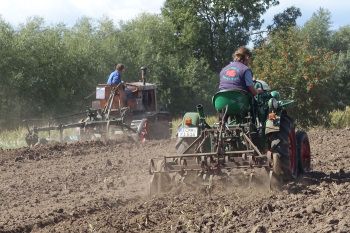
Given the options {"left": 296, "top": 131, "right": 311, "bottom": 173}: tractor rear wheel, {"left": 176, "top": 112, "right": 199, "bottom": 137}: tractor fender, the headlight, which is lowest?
{"left": 296, "top": 131, "right": 311, "bottom": 173}: tractor rear wheel

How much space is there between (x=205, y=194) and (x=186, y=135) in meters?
1.12

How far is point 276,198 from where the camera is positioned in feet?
26.9

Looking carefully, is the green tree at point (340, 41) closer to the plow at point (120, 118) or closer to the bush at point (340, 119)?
the bush at point (340, 119)

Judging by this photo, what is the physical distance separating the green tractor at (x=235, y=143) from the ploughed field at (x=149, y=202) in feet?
0.88

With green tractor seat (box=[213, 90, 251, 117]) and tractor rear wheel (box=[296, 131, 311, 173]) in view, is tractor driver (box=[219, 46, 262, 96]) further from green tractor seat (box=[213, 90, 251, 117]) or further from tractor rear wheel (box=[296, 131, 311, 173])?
tractor rear wheel (box=[296, 131, 311, 173])

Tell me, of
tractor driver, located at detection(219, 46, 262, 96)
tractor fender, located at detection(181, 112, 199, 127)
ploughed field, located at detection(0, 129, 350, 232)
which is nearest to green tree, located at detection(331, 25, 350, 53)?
ploughed field, located at detection(0, 129, 350, 232)

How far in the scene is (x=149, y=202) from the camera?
8.48 metres

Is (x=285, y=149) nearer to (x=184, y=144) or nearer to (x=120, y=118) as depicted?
(x=184, y=144)

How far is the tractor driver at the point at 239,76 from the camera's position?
30.8ft

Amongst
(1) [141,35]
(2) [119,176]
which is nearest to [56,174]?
(2) [119,176]

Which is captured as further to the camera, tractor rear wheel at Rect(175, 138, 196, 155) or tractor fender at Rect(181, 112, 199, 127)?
tractor fender at Rect(181, 112, 199, 127)

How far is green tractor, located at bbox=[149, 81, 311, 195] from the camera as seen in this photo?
9.00 m

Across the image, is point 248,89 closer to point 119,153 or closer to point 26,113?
point 119,153

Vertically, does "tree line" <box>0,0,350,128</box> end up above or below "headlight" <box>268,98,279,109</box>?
above
